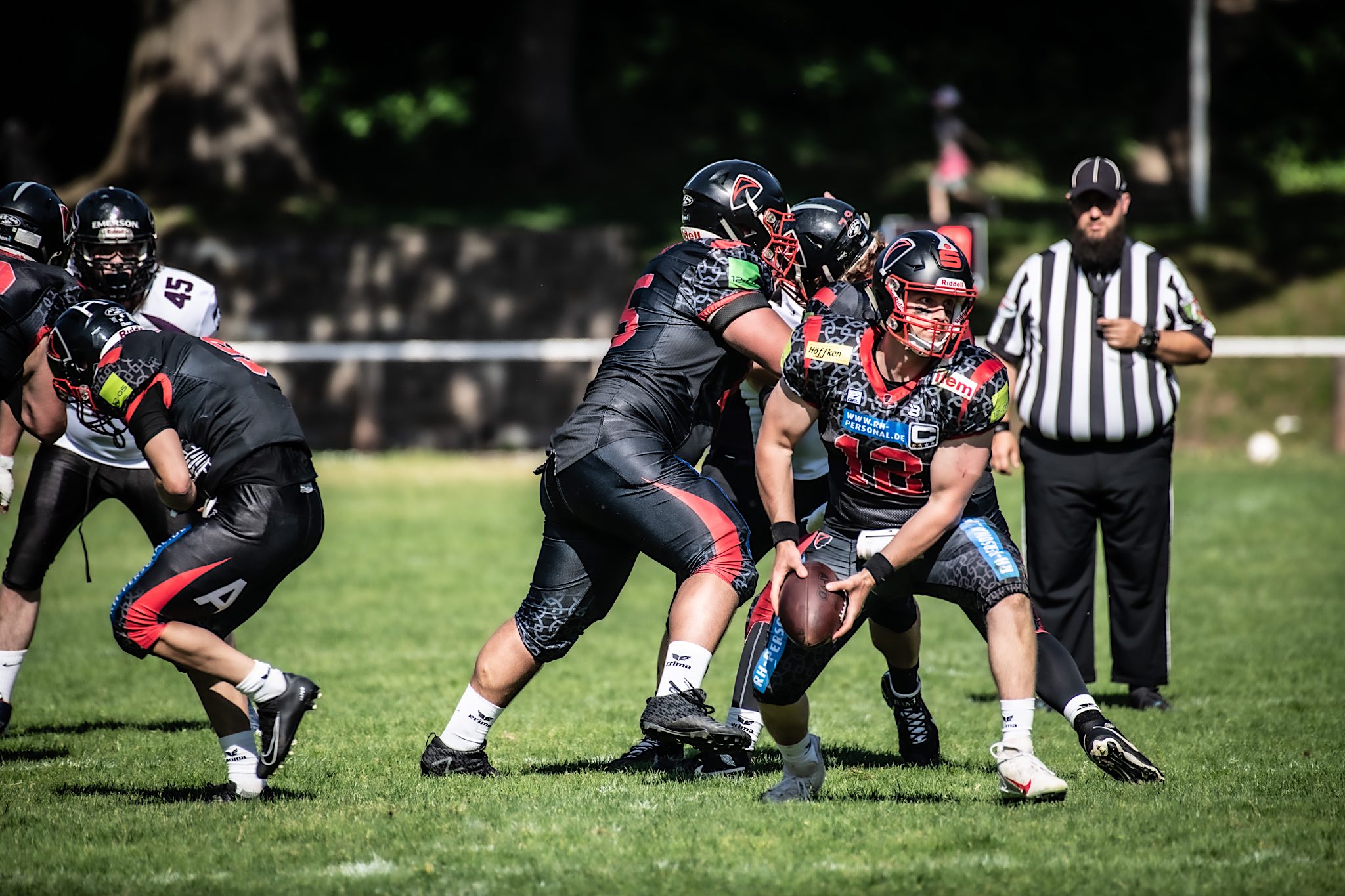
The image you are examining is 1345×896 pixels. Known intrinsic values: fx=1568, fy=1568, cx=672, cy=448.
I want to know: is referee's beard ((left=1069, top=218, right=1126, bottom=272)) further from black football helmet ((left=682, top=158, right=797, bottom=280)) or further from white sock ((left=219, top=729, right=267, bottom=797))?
white sock ((left=219, top=729, right=267, bottom=797))

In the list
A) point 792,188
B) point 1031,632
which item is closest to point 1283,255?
point 792,188

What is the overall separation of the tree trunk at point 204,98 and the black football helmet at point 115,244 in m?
13.7

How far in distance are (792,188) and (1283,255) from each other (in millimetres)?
6603

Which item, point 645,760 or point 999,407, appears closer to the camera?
point 999,407

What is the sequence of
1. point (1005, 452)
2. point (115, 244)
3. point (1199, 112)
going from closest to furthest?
point (115, 244), point (1005, 452), point (1199, 112)

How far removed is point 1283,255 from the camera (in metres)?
19.4

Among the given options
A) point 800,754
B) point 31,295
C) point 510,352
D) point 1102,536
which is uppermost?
point 31,295

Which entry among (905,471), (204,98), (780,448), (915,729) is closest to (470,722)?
(780,448)

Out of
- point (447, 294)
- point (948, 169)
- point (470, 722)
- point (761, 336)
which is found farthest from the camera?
point (948, 169)

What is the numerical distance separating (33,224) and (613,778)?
3.07m

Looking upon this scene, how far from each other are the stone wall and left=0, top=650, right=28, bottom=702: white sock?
414 inches

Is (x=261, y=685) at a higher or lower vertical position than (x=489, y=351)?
lower

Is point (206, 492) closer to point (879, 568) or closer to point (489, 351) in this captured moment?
point (879, 568)

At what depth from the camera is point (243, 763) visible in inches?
210
